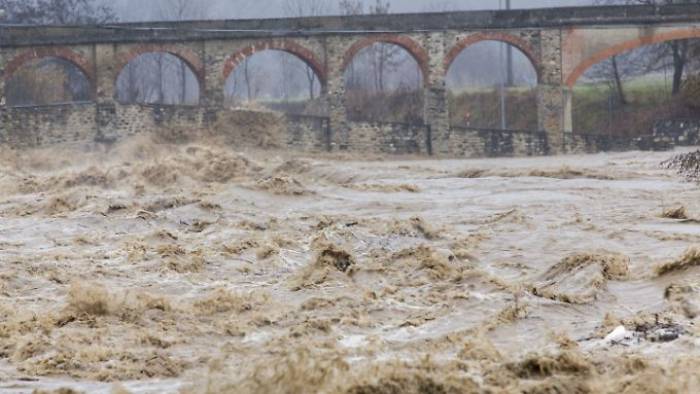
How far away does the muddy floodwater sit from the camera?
24.8ft

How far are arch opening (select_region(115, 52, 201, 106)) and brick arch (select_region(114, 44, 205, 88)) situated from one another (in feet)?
38.9

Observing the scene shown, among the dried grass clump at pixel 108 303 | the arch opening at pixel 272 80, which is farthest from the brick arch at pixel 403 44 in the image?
the arch opening at pixel 272 80

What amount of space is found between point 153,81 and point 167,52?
36154 mm

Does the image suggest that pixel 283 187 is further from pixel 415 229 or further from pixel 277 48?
pixel 277 48

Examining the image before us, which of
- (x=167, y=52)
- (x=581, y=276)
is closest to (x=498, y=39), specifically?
(x=167, y=52)

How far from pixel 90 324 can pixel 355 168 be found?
1977cm

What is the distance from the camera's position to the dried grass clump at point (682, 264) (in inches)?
427

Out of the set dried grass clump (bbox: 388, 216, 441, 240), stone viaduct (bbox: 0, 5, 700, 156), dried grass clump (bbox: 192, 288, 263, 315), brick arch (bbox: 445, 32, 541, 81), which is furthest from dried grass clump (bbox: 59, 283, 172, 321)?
brick arch (bbox: 445, 32, 541, 81)

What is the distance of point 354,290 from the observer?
11062 mm

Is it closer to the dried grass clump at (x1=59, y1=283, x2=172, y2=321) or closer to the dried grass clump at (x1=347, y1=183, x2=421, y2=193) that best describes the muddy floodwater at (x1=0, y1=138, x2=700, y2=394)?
the dried grass clump at (x1=59, y1=283, x2=172, y2=321)

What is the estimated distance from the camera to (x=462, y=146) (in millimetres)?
35719

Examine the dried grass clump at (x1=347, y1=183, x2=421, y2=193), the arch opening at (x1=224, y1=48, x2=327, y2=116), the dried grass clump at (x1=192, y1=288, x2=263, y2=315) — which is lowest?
the dried grass clump at (x1=192, y1=288, x2=263, y2=315)

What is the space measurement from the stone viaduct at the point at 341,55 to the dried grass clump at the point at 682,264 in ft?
78.3

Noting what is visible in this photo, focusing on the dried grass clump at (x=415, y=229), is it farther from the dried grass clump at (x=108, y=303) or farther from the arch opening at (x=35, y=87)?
the arch opening at (x=35, y=87)
